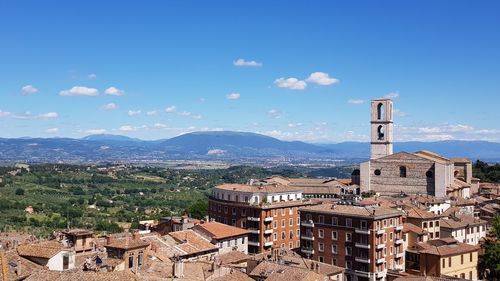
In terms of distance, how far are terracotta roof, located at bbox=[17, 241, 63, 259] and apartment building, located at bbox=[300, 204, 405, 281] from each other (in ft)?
110

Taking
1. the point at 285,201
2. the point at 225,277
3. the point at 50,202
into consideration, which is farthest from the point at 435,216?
the point at 50,202

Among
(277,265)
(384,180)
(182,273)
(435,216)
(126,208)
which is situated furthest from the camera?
(126,208)

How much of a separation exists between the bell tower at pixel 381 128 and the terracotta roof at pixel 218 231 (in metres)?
51.8

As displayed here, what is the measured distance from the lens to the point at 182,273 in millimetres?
40000

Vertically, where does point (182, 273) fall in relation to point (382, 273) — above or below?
above

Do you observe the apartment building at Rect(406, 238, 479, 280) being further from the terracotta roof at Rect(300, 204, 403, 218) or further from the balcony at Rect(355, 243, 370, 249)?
the balcony at Rect(355, 243, 370, 249)

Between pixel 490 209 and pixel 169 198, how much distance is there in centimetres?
11683

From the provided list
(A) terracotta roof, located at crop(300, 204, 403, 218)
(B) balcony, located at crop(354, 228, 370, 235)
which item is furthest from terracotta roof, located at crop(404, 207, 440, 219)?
(B) balcony, located at crop(354, 228, 370, 235)

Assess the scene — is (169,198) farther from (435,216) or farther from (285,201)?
(435,216)

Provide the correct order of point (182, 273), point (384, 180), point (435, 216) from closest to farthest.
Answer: point (182, 273) < point (435, 216) < point (384, 180)

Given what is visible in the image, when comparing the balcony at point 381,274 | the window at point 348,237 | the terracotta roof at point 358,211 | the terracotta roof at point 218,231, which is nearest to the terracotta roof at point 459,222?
the terracotta roof at point 358,211

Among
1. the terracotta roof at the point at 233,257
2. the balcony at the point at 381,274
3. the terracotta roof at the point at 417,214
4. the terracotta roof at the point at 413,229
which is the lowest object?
the balcony at the point at 381,274

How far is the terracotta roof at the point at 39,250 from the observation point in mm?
33875

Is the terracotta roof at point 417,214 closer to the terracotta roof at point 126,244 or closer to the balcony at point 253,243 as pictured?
the balcony at point 253,243
